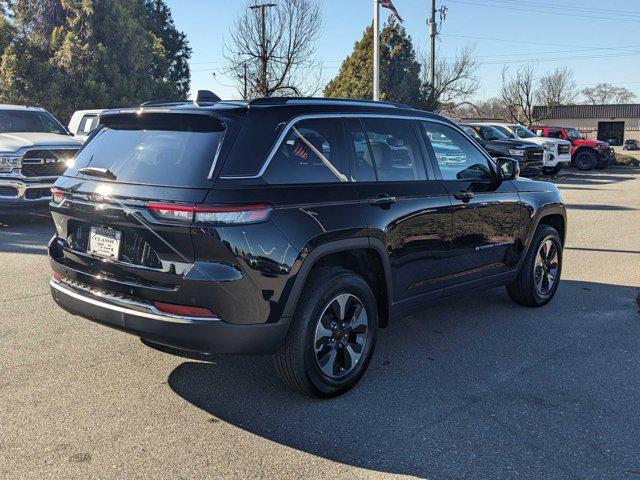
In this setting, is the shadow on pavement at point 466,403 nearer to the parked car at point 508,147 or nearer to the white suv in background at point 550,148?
the parked car at point 508,147

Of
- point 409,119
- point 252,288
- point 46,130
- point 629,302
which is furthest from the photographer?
point 46,130

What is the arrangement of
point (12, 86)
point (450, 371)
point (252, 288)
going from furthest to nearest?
point (12, 86), point (450, 371), point (252, 288)

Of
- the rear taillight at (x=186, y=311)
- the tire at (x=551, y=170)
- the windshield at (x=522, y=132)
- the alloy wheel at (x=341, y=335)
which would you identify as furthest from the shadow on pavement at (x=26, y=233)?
the tire at (x=551, y=170)

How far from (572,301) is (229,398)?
3.99m

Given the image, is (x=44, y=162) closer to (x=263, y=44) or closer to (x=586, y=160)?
(x=263, y=44)

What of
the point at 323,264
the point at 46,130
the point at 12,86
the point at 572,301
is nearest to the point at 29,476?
the point at 323,264

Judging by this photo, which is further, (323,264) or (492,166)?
(492,166)

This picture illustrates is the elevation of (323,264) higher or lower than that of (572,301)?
higher

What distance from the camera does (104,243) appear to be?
375 centimetres

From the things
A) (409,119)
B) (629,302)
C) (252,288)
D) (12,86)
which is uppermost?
(12,86)

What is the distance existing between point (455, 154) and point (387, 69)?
33.8 m

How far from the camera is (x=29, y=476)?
303 centimetres

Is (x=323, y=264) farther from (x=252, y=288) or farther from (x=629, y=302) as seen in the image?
(x=629, y=302)

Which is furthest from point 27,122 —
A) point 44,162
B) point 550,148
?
point 550,148
